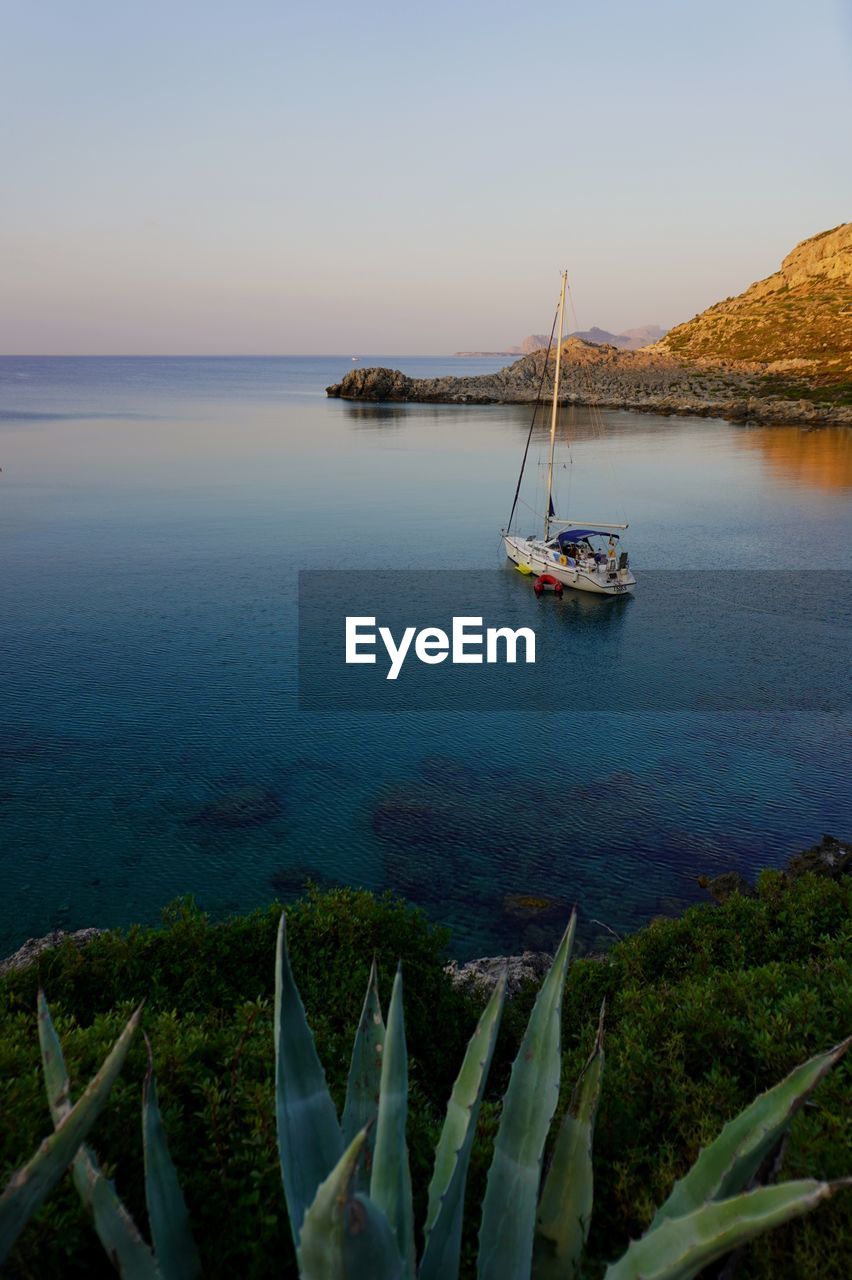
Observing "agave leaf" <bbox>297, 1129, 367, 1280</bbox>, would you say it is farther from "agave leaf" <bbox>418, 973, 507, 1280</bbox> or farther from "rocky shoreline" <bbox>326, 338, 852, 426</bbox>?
"rocky shoreline" <bbox>326, 338, 852, 426</bbox>

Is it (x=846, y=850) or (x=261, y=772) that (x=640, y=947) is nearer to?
(x=846, y=850)

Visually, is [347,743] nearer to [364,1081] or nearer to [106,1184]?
[364,1081]

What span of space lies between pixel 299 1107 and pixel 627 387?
135291 mm

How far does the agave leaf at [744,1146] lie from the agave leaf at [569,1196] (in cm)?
65

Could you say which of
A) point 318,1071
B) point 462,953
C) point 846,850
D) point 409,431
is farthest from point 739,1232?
point 409,431

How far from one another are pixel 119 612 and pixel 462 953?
78.7 ft

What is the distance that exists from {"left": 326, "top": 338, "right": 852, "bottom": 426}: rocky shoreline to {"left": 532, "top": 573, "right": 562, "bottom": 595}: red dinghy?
236ft

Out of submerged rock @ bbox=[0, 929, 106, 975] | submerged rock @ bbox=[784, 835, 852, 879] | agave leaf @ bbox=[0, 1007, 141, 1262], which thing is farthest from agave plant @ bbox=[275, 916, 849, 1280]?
submerged rock @ bbox=[784, 835, 852, 879]

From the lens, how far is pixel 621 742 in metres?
24.6

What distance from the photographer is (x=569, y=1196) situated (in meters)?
4.43

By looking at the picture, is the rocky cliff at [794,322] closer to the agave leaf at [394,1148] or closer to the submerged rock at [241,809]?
the submerged rock at [241,809]

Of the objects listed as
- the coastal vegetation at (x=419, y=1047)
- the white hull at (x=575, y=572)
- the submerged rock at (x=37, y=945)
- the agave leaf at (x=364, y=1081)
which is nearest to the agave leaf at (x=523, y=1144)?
the agave leaf at (x=364, y=1081)

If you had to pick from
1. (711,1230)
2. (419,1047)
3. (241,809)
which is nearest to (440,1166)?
(711,1230)

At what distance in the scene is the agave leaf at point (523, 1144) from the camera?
13.0 ft
